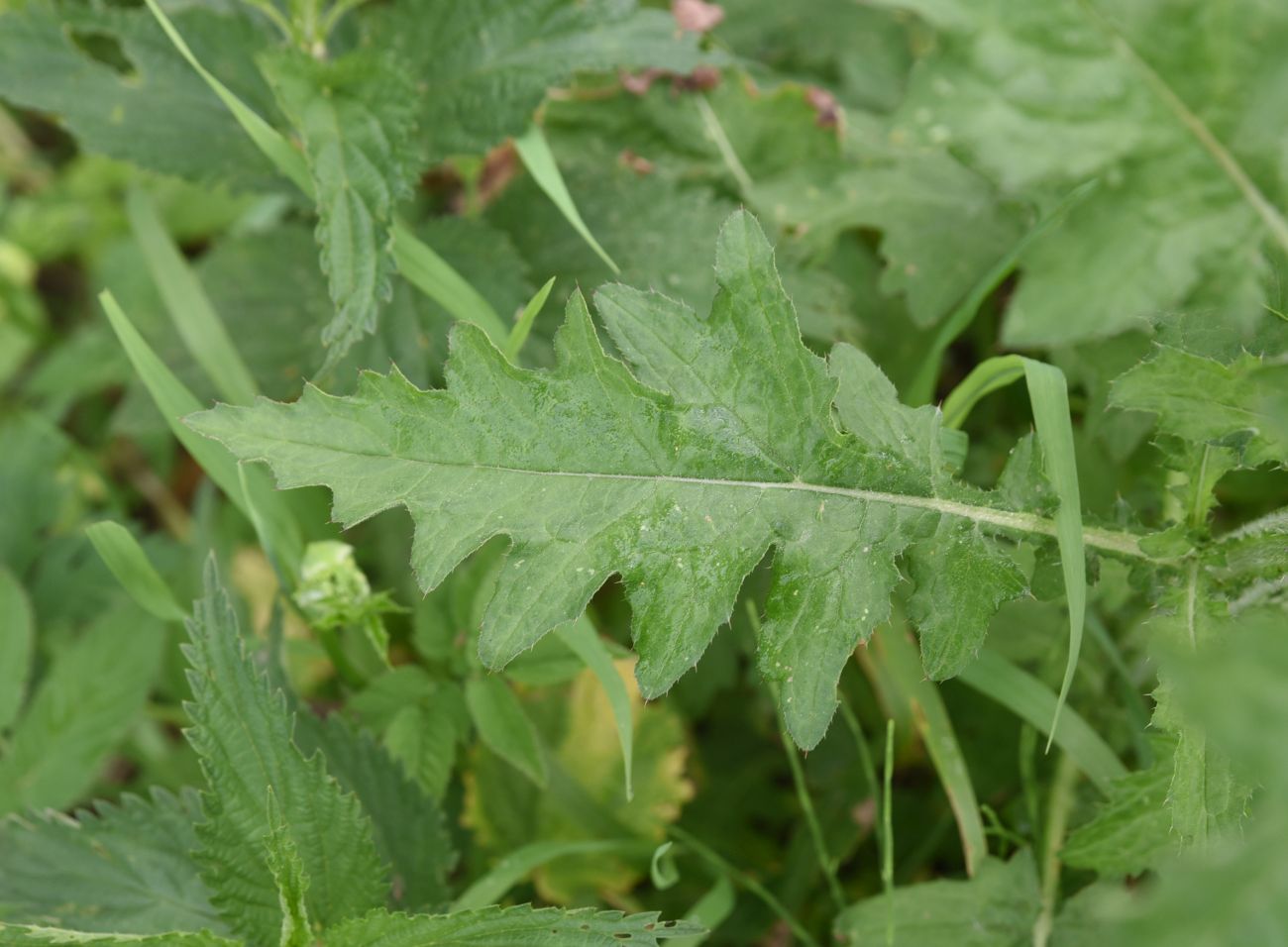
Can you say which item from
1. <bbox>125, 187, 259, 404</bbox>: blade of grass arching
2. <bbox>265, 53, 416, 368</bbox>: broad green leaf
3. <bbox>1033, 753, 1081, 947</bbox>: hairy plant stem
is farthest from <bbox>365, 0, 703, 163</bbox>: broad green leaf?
<bbox>1033, 753, 1081, 947</bbox>: hairy plant stem

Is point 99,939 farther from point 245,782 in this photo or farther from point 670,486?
point 670,486

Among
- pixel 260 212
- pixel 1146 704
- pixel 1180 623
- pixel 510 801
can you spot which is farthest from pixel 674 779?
pixel 260 212

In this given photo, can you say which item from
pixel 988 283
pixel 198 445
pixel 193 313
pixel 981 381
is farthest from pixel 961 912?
pixel 193 313

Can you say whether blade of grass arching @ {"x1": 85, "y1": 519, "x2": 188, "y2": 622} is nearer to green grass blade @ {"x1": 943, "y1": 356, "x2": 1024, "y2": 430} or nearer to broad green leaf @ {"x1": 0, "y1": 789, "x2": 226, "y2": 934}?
broad green leaf @ {"x1": 0, "y1": 789, "x2": 226, "y2": 934}

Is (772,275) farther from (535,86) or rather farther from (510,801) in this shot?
(510,801)

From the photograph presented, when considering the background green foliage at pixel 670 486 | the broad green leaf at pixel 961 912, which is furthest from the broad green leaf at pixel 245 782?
the broad green leaf at pixel 961 912

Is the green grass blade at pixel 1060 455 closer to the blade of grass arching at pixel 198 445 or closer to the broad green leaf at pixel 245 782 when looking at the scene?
the broad green leaf at pixel 245 782
